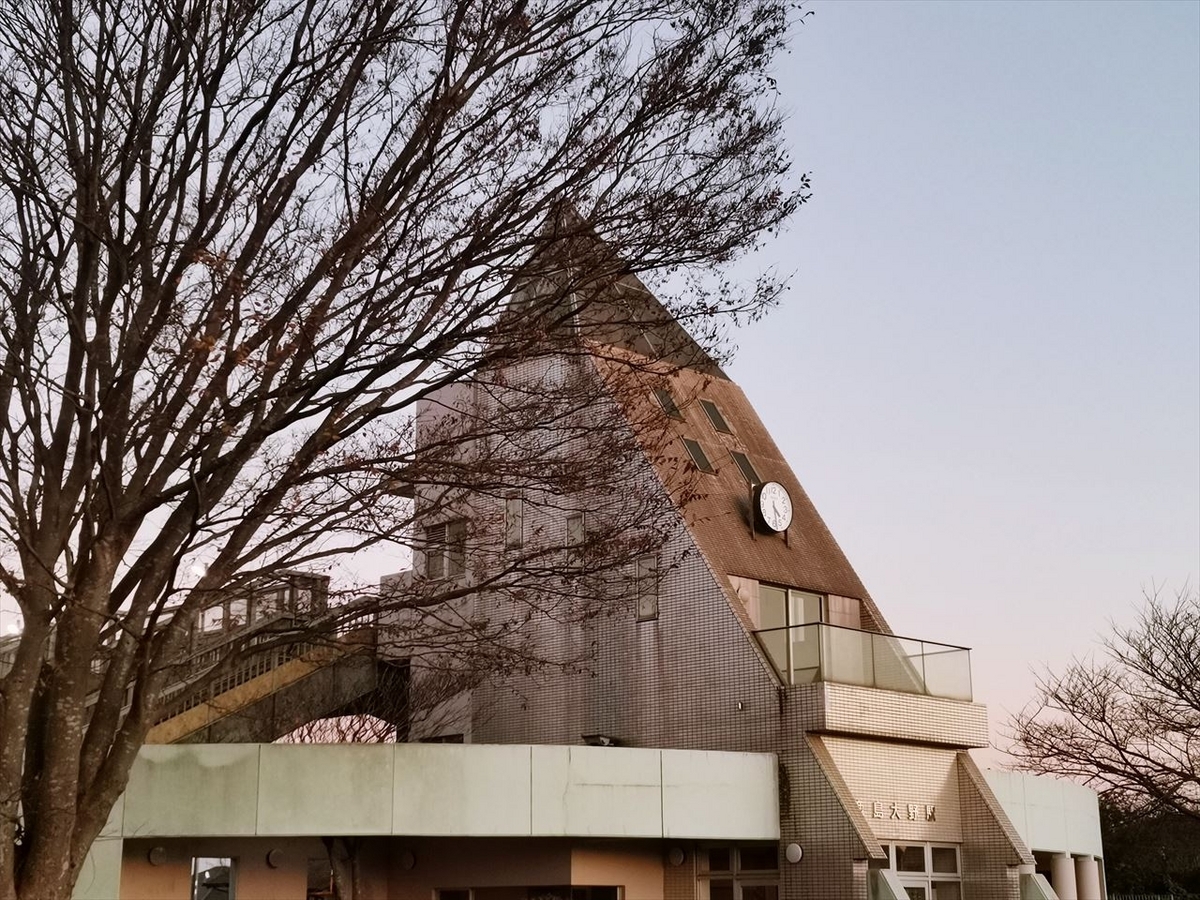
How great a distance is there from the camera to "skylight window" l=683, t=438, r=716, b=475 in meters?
25.0

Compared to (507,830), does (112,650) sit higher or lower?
higher

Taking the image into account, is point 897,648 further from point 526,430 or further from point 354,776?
point 526,430

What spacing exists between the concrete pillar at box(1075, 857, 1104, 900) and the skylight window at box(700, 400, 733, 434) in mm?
10057

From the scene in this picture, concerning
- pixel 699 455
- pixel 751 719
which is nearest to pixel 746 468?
pixel 699 455

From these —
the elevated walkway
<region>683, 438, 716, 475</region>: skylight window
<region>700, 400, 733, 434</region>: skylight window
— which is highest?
<region>700, 400, 733, 434</region>: skylight window

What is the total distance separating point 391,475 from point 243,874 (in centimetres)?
908

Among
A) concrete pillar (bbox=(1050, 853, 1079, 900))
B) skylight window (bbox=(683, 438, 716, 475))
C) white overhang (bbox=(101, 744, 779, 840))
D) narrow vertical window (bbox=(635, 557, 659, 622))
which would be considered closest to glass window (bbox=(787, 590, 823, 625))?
narrow vertical window (bbox=(635, 557, 659, 622))

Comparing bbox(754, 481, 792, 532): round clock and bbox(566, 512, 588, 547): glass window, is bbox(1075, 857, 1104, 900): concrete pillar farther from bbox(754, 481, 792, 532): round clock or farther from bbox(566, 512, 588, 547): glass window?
bbox(566, 512, 588, 547): glass window

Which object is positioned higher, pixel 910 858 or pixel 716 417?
pixel 716 417

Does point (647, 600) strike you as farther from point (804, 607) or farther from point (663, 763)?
point (663, 763)

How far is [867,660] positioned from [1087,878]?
26.8ft

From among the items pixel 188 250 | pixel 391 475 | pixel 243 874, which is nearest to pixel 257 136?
pixel 188 250

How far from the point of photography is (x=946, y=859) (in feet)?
73.1

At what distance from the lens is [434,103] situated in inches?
496
